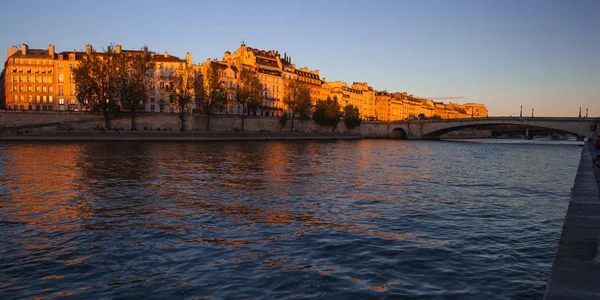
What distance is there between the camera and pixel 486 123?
97688 millimetres

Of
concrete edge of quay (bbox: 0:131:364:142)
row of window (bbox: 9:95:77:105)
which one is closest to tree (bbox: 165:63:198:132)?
concrete edge of quay (bbox: 0:131:364:142)

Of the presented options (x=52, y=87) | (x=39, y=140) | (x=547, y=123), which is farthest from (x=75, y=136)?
(x=547, y=123)

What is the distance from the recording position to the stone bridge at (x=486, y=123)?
87188 mm

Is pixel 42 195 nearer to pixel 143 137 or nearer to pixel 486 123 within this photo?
pixel 143 137

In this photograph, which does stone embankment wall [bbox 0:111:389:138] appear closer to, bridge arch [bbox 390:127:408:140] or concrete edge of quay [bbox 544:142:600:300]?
bridge arch [bbox 390:127:408:140]

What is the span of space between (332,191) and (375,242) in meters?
9.16

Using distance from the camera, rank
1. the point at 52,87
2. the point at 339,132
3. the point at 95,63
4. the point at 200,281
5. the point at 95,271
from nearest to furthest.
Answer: the point at 200,281, the point at 95,271, the point at 95,63, the point at 52,87, the point at 339,132

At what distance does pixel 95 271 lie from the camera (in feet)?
29.8

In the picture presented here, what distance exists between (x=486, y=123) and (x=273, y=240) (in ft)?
313

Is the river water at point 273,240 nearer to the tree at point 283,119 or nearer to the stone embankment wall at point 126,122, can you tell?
the stone embankment wall at point 126,122

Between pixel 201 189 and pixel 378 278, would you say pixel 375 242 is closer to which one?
pixel 378 278

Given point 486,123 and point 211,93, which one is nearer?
point 211,93

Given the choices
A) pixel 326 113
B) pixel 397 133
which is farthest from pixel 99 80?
pixel 397 133

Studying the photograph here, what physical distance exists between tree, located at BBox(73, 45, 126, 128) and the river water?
53.1 metres
